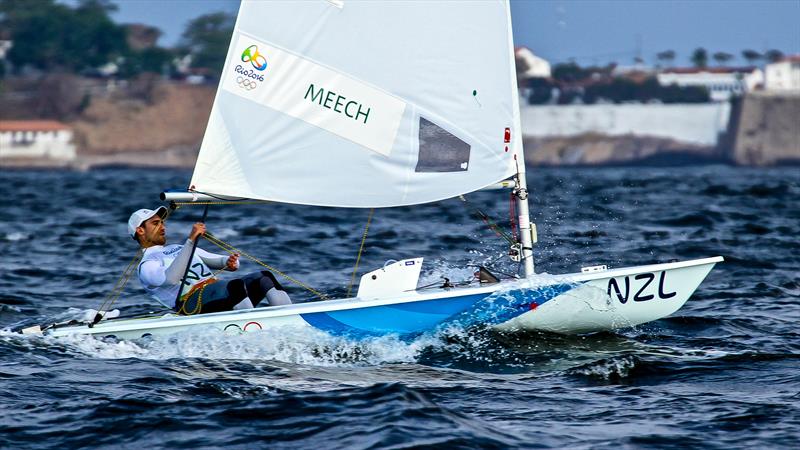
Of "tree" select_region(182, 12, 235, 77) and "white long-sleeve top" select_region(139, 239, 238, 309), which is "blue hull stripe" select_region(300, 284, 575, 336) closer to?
"white long-sleeve top" select_region(139, 239, 238, 309)

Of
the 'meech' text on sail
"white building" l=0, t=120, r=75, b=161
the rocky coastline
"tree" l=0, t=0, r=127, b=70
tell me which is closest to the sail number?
the 'meech' text on sail

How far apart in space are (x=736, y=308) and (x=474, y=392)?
14.3 ft

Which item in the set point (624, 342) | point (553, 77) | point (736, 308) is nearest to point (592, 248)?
point (736, 308)

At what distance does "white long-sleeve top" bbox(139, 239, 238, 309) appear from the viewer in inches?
330

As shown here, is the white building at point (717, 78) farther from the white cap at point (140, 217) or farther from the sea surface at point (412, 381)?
the white cap at point (140, 217)

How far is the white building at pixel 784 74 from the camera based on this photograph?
388 ft

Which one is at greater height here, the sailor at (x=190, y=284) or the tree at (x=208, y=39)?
the tree at (x=208, y=39)

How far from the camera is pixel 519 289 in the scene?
8.58 m

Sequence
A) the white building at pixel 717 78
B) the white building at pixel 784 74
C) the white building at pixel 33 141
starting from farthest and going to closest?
the white building at pixel 717 78 < the white building at pixel 784 74 < the white building at pixel 33 141

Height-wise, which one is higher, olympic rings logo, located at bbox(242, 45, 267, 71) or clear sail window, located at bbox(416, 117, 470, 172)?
olympic rings logo, located at bbox(242, 45, 267, 71)

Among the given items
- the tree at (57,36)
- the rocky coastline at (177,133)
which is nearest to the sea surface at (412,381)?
the rocky coastline at (177,133)

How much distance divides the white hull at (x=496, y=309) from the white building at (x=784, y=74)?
116 m

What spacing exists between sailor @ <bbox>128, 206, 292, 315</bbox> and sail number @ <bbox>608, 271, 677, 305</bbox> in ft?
8.38

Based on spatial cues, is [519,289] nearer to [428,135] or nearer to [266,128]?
[428,135]
